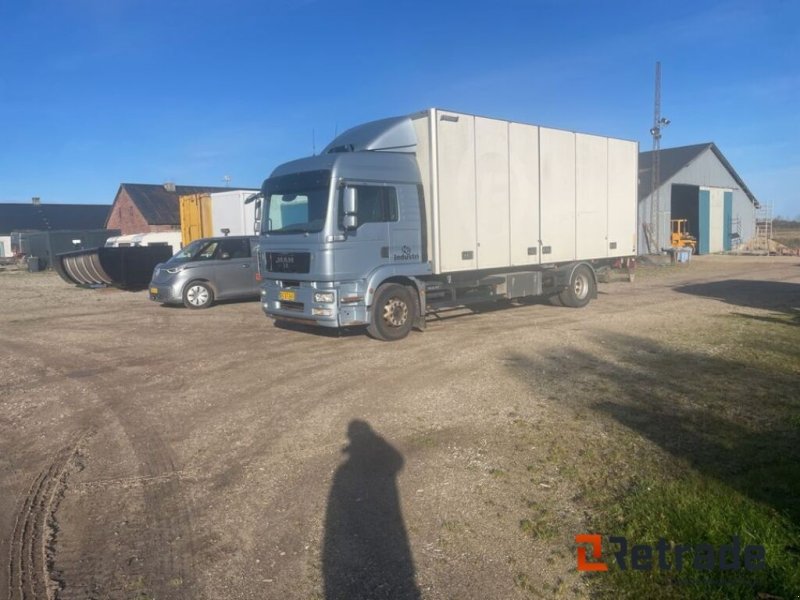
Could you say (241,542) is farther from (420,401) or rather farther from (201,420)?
(420,401)

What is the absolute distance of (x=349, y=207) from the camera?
9766mm

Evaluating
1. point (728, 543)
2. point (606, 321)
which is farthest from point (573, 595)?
point (606, 321)

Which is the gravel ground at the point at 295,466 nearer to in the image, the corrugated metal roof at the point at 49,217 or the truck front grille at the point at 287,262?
the truck front grille at the point at 287,262

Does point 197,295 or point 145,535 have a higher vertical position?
point 197,295

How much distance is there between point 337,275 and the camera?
9.90m

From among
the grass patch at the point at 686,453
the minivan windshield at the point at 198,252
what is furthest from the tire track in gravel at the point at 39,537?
the minivan windshield at the point at 198,252

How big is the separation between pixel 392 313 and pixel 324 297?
1290 mm

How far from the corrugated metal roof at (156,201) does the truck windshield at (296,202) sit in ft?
126

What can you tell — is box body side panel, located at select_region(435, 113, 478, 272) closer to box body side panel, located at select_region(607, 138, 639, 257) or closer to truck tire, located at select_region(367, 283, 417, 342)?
truck tire, located at select_region(367, 283, 417, 342)

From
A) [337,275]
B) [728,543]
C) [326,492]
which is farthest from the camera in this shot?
[337,275]

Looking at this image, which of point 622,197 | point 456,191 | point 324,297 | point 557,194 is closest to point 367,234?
point 324,297

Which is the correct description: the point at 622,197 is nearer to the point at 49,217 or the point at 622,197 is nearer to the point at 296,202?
the point at 296,202

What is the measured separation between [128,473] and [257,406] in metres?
1.96

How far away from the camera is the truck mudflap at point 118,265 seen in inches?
782
